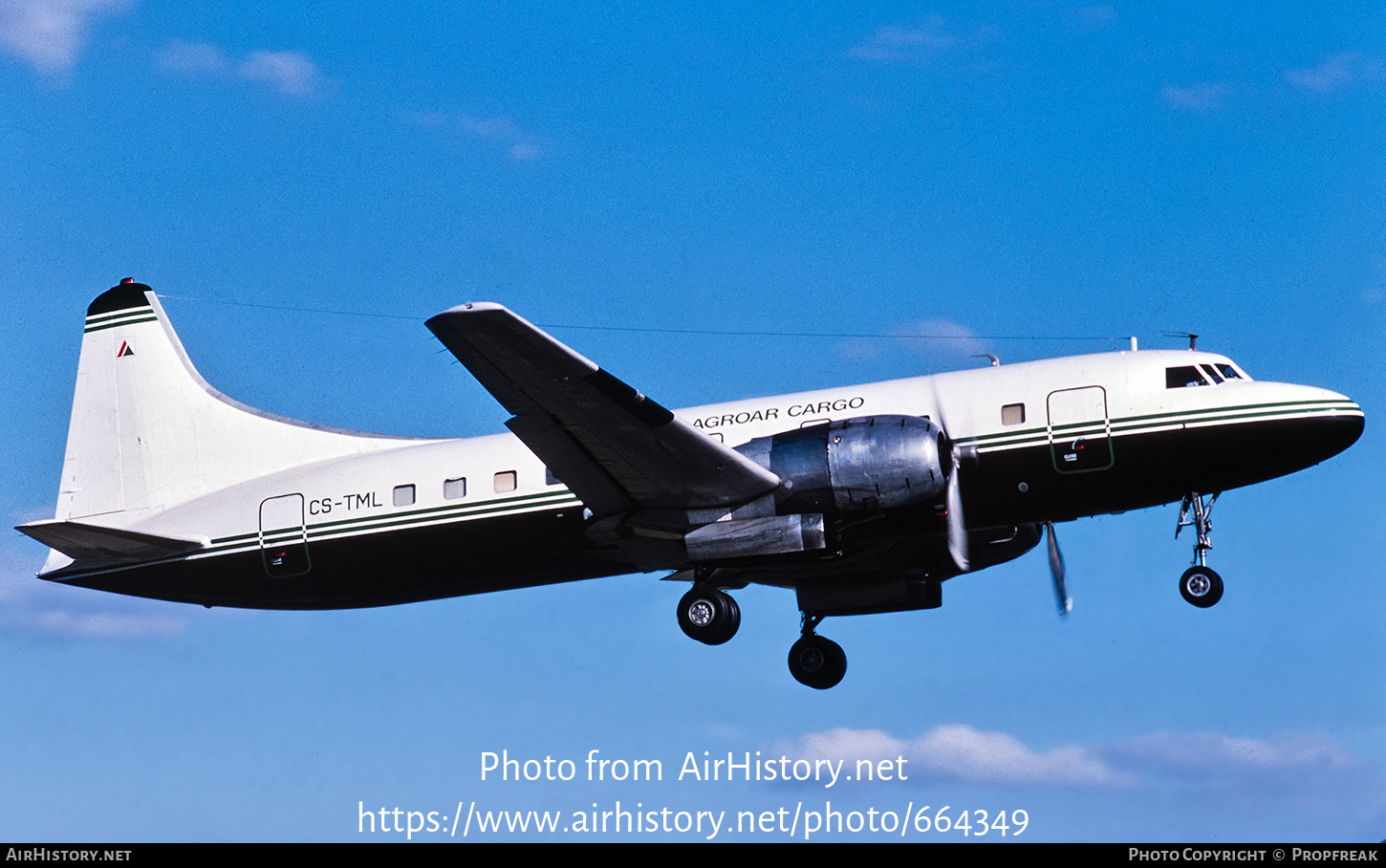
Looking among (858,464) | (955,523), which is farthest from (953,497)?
(858,464)

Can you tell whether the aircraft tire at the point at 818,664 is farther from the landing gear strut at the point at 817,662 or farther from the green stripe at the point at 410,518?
the green stripe at the point at 410,518

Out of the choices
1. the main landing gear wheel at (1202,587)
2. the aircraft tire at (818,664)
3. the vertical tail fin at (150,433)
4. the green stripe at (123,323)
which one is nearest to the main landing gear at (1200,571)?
the main landing gear wheel at (1202,587)

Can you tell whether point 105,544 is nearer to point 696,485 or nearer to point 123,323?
point 123,323

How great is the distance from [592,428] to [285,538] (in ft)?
20.8

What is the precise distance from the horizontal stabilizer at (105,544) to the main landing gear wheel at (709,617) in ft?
27.3

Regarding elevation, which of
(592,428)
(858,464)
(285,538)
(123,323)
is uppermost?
(123,323)

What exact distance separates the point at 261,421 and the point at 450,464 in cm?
492

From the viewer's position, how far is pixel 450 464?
2381 cm

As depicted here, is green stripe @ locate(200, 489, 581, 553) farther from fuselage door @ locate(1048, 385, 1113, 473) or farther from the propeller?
fuselage door @ locate(1048, 385, 1113, 473)

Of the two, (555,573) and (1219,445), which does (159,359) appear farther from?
(1219,445)

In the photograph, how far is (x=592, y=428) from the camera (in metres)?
20.8

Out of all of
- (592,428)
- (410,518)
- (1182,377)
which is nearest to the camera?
(592,428)

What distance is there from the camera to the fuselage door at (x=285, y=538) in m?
24.1

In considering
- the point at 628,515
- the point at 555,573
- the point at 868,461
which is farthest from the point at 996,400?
the point at 555,573
